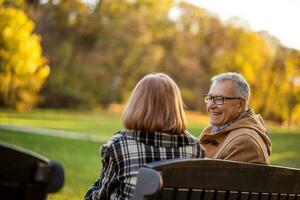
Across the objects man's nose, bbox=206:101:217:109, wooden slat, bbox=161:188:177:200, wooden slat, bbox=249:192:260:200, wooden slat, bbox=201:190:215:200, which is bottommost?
wooden slat, bbox=249:192:260:200

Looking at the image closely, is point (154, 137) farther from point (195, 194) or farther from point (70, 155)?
point (70, 155)

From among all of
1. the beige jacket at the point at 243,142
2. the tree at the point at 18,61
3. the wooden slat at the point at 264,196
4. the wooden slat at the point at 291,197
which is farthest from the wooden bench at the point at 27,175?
the tree at the point at 18,61

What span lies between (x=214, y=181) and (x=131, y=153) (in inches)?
16.9

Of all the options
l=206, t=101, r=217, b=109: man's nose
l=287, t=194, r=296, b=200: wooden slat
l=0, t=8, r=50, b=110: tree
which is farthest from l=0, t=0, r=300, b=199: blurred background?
l=287, t=194, r=296, b=200: wooden slat

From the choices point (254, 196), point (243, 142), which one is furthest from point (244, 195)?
point (243, 142)

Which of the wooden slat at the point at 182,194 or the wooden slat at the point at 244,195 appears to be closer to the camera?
the wooden slat at the point at 182,194

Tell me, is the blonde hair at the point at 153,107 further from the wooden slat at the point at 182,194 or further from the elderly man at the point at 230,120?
the elderly man at the point at 230,120

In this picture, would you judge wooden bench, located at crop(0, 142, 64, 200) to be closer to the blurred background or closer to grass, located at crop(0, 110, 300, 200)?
grass, located at crop(0, 110, 300, 200)

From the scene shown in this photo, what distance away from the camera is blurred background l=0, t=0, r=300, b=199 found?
141 ft

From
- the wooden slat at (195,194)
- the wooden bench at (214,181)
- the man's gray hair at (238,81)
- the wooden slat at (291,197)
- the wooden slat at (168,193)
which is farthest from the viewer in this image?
the man's gray hair at (238,81)

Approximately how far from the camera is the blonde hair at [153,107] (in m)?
2.94

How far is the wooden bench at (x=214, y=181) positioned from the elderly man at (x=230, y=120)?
593 millimetres

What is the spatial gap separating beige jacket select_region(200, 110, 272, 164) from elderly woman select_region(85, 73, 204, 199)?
844 mm

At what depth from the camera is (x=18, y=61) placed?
41875mm
